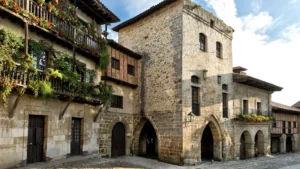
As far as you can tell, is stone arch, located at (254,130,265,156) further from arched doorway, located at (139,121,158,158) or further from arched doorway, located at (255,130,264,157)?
arched doorway, located at (139,121,158,158)

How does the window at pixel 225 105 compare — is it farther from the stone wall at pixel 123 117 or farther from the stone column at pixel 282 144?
the stone column at pixel 282 144

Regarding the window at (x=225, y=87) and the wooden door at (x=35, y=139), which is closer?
the wooden door at (x=35, y=139)

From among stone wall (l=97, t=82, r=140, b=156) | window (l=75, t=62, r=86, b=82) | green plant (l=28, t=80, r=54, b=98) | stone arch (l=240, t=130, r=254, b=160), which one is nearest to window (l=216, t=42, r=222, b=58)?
stone wall (l=97, t=82, r=140, b=156)

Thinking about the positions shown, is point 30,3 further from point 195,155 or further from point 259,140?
point 259,140

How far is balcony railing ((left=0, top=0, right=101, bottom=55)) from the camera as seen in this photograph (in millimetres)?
9117

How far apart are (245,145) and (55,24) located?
18.1 metres

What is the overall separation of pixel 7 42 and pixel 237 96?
1697 cm

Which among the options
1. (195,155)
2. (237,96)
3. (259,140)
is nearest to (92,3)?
(195,155)

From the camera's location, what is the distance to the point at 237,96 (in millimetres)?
20375

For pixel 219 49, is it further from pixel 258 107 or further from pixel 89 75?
pixel 89 75

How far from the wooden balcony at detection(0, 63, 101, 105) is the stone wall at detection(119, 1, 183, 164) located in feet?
14.7

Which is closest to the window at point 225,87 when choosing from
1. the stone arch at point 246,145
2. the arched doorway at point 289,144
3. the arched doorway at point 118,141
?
the stone arch at point 246,145

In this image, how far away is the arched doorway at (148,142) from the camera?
18219 mm

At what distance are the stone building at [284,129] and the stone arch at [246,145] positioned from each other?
551 cm
